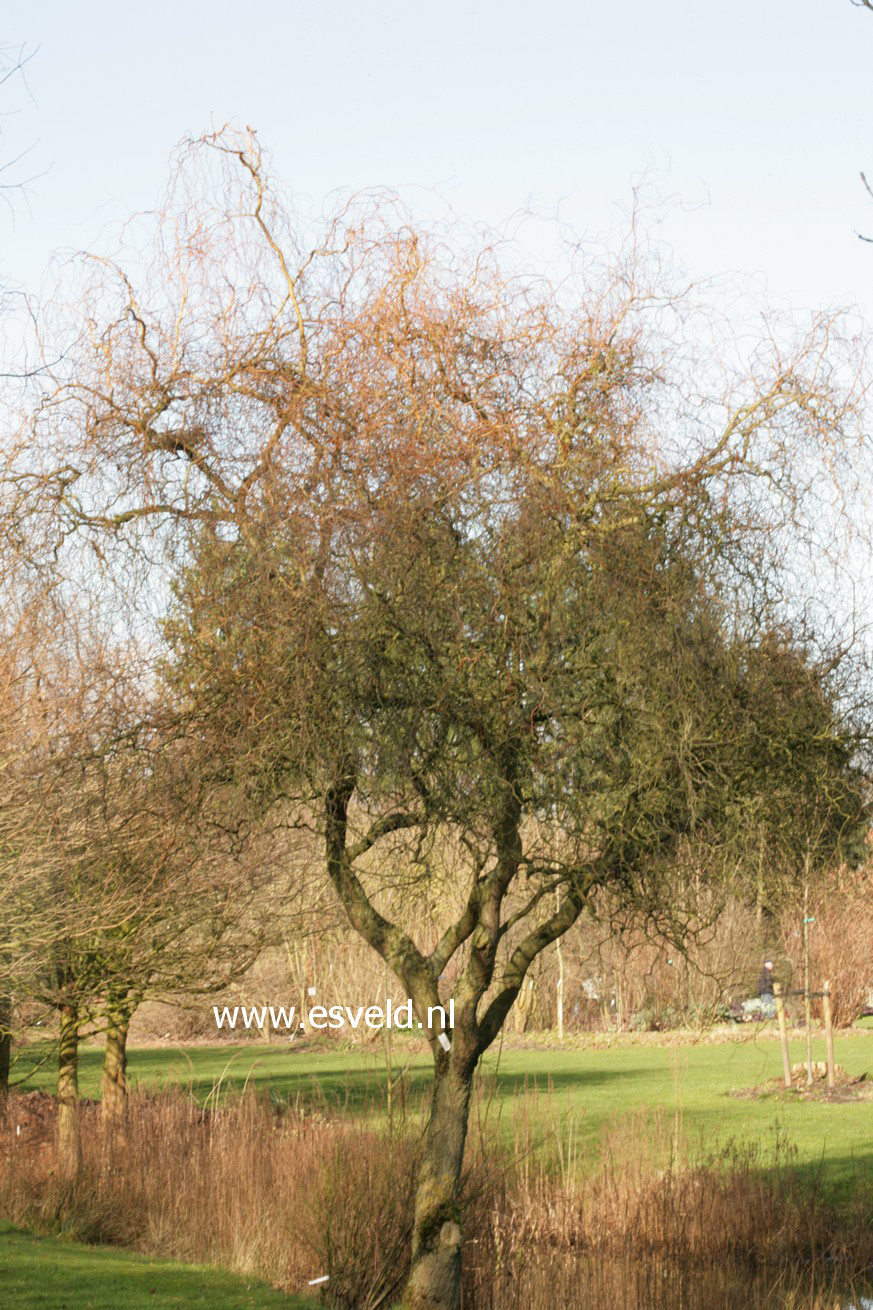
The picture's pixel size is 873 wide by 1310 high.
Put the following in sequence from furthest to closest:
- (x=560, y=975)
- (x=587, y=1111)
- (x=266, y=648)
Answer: (x=560, y=975) → (x=587, y=1111) → (x=266, y=648)

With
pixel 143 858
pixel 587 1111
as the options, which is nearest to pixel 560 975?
pixel 587 1111

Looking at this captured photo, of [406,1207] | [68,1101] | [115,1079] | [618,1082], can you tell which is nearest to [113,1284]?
[406,1207]

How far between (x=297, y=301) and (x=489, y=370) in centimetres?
105

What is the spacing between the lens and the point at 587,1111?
16.3 meters

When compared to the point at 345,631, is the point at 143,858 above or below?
below

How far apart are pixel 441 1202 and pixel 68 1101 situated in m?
5.46

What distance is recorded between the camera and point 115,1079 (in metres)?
12.7

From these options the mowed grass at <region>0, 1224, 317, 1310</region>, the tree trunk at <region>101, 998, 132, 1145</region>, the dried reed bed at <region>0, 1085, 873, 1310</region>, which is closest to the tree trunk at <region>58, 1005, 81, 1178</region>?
the dried reed bed at <region>0, 1085, 873, 1310</region>

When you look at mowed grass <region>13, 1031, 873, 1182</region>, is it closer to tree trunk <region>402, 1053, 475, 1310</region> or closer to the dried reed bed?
the dried reed bed

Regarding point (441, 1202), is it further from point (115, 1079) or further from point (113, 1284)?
point (115, 1079)

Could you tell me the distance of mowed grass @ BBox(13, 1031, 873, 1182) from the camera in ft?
44.5

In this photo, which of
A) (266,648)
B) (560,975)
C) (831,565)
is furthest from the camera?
(560,975)

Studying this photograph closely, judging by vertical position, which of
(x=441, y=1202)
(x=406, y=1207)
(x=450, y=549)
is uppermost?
(x=450, y=549)

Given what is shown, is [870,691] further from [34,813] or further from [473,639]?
[34,813]
